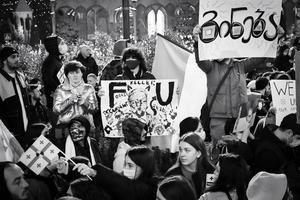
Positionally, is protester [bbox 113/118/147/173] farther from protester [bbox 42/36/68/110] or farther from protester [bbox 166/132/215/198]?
protester [bbox 42/36/68/110]

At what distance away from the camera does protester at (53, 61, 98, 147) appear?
7.43 meters

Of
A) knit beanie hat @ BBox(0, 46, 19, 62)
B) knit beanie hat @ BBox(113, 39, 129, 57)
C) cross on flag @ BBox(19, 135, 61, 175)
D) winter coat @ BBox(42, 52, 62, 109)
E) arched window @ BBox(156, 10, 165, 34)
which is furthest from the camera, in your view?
arched window @ BBox(156, 10, 165, 34)

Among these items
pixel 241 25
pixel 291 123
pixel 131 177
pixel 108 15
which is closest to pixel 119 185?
pixel 131 177

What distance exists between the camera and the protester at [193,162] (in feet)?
19.2

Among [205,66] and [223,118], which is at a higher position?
[205,66]

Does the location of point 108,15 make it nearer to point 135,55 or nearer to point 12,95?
point 12,95

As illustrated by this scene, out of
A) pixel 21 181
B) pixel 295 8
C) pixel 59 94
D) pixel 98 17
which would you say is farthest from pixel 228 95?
pixel 98 17

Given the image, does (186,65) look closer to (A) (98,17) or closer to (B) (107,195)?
(B) (107,195)

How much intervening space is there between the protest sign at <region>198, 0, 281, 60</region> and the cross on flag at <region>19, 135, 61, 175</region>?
2.25 metres

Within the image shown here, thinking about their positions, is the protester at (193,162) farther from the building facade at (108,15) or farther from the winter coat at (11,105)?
the building facade at (108,15)

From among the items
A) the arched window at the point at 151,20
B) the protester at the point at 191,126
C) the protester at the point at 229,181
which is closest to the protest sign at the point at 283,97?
the protester at the point at 191,126

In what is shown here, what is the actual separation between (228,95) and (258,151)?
125 cm

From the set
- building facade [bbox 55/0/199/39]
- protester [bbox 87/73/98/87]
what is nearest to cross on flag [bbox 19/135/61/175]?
protester [bbox 87/73/98/87]

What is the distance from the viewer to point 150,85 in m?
7.49
